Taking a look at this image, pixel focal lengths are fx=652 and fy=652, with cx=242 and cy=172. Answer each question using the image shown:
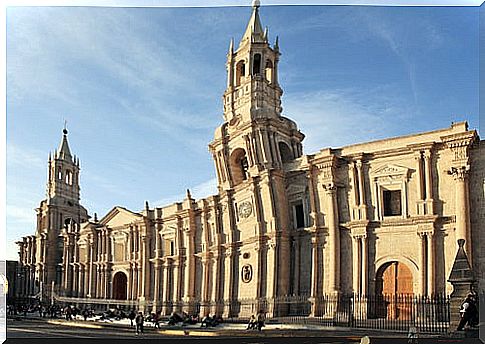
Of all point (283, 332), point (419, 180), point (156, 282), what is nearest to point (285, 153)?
point (419, 180)

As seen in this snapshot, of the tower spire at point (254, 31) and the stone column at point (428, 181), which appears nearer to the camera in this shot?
the tower spire at point (254, 31)

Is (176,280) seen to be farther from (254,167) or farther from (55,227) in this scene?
(55,227)

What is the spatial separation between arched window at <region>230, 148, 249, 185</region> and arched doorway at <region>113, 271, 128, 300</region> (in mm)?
7835

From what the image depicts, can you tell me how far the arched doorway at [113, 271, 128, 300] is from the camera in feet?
91.7

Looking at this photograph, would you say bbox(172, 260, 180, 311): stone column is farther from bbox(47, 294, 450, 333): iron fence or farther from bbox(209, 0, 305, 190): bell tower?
bbox(209, 0, 305, 190): bell tower

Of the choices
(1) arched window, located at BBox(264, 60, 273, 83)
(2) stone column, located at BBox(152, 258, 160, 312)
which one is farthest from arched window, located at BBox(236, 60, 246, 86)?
(2) stone column, located at BBox(152, 258, 160, 312)

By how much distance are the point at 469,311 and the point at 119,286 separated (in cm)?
1739

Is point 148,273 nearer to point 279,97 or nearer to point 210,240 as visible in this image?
point 210,240

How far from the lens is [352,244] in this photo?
19.7 meters

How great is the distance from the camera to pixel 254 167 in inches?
862

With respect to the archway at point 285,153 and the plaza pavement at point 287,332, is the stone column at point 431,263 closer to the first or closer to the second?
the plaza pavement at point 287,332

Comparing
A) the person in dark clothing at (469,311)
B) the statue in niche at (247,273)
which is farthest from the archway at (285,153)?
the person in dark clothing at (469,311)

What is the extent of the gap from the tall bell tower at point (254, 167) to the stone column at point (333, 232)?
5.38ft

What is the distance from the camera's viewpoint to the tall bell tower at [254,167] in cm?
2089
